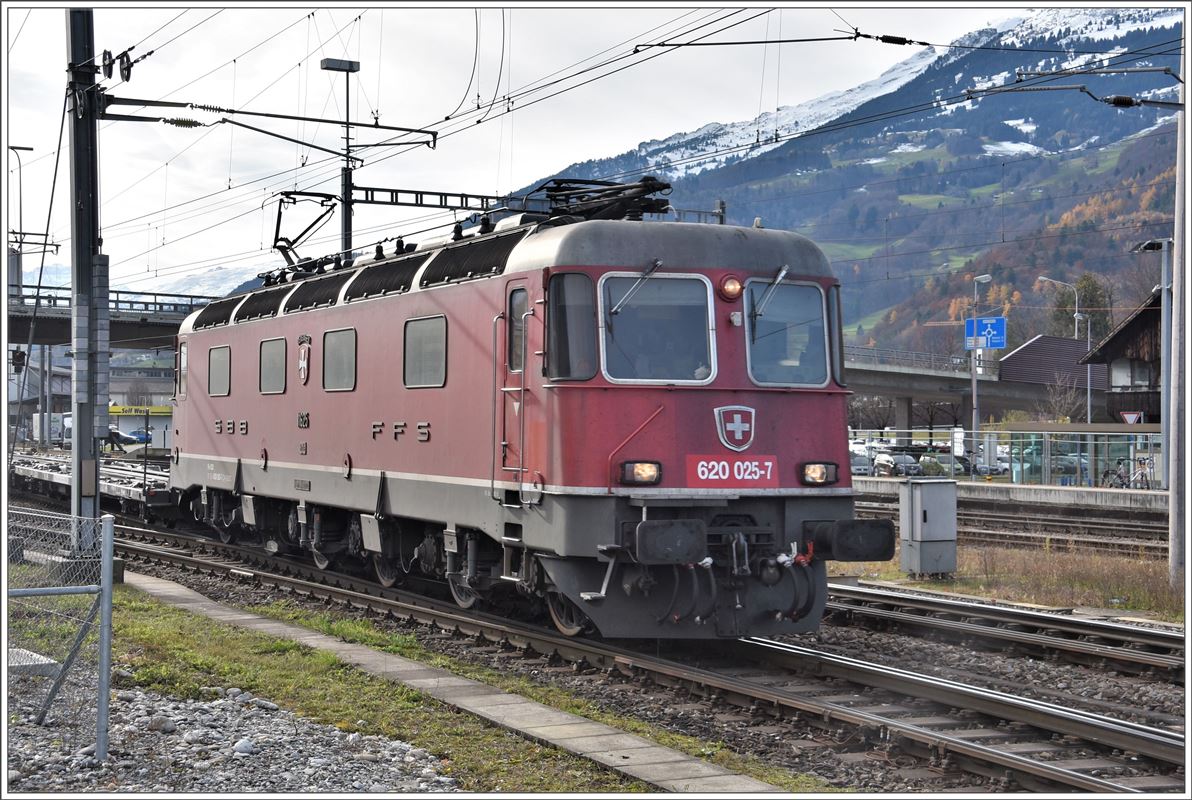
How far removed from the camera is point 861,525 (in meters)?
11.4

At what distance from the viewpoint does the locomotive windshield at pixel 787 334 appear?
11.6 meters

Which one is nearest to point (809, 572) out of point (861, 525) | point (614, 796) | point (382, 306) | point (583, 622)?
point (861, 525)

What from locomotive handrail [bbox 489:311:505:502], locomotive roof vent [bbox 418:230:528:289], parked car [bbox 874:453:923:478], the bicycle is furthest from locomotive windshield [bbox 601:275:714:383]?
parked car [bbox 874:453:923:478]

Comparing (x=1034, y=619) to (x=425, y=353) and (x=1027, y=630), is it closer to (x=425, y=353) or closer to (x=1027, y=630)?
(x=1027, y=630)

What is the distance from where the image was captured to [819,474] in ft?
38.2

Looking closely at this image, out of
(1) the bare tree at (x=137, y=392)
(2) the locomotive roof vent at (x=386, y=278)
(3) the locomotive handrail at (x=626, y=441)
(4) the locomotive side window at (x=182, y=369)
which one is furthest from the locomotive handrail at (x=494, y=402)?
(1) the bare tree at (x=137, y=392)

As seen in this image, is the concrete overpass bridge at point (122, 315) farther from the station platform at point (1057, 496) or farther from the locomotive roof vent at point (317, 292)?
the locomotive roof vent at point (317, 292)

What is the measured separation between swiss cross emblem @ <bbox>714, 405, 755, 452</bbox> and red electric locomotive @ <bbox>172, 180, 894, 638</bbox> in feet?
0.05

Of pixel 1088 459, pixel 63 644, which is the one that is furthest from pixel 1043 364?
pixel 63 644

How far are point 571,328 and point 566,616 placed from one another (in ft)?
9.19

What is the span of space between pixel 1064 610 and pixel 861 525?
438 cm

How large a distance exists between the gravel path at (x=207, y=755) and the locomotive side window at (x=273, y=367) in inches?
357

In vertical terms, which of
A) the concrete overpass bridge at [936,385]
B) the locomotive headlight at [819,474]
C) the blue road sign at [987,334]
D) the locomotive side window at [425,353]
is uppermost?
the blue road sign at [987,334]

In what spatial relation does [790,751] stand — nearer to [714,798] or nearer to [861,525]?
[714,798]
